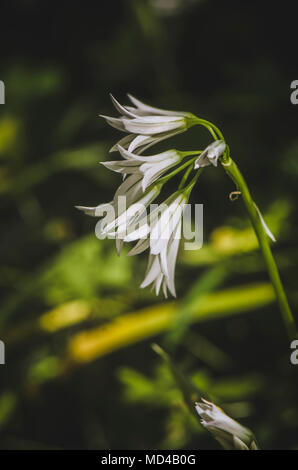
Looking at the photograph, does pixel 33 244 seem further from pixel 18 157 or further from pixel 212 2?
pixel 212 2

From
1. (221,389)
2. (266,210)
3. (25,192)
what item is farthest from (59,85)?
(221,389)

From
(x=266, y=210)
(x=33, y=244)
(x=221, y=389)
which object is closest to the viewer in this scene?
(x=221, y=389)

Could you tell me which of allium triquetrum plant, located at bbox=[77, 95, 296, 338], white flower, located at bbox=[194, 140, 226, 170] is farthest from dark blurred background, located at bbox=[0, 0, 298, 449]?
white flower, located at bbox=[194, 140, 226, 170]

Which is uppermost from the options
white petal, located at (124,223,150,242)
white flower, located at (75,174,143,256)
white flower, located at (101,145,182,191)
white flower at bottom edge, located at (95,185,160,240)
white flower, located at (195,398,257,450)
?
white flower, located at (101,145,182,191)

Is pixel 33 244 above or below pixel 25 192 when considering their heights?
below

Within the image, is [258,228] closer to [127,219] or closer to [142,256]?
[127,219]

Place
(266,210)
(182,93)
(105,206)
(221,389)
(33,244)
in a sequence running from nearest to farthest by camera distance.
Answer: (105,206) < (221,389) < (266,210) < (33,244) < (182,93)

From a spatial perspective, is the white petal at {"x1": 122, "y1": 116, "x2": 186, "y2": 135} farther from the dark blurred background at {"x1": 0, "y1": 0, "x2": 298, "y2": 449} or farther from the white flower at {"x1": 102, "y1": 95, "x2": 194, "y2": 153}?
the dark blurred background at {"x1": 0, "y1": 0, "x2": 298, "y2": 449}

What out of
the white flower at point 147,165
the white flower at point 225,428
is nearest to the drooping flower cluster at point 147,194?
the white flower at point 147,165
